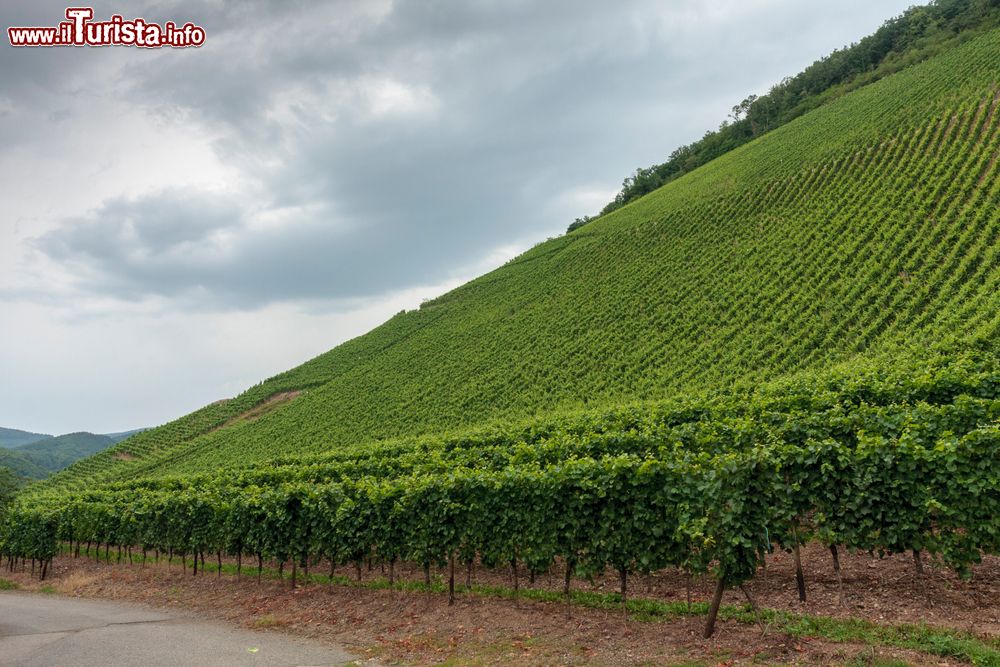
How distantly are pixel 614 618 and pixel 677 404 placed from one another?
14700mm

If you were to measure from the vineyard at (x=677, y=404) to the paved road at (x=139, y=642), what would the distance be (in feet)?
10.9

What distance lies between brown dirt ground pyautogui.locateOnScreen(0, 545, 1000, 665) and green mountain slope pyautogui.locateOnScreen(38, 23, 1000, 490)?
16.2m

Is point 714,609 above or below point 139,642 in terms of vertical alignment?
above

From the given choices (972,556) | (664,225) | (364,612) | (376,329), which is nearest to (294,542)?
(364,612)

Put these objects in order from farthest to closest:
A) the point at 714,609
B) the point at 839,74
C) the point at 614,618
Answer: the point at 839,74 < the point at 614,618 < the point at 714,609

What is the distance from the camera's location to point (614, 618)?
33.9 ft

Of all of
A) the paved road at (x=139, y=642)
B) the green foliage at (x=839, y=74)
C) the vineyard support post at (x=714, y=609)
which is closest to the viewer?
the vineyard support post at (x=714, y=609)

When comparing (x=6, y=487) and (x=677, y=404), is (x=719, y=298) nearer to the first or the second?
(x=677, y=404)

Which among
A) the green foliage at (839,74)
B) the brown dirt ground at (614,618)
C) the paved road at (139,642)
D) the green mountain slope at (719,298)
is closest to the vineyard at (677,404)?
the green mountain slope at (719,298)

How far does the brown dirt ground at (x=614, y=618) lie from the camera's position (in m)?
8.34

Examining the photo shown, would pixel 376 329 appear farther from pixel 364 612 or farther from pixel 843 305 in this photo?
pixel 364 612

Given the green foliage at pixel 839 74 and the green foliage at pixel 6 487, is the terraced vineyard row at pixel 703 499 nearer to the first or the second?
the green foliage at pixel 6 487

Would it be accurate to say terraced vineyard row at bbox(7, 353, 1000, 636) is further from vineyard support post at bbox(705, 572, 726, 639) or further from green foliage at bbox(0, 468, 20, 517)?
green foliage at bbox(0, 468, 20, 517)

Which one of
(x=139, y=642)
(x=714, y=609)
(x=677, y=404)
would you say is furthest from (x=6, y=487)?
(x=677, y=404)
